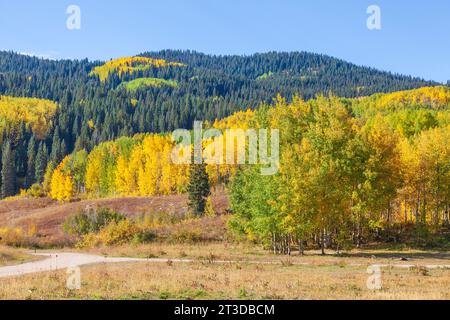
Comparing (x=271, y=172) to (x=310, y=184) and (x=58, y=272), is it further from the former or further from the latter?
(x=58, y=272)

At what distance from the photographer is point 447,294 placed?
19.5 m

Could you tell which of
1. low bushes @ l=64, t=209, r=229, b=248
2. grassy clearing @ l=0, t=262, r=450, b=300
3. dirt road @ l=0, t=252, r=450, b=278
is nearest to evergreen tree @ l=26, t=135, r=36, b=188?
low bushes @ l=64, t=209, r=229, b=248

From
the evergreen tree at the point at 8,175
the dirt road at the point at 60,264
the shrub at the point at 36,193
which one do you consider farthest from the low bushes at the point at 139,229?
the evergreen tree at the point at 8,175

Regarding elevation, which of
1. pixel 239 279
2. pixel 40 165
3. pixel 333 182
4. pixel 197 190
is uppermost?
pixel 40 165

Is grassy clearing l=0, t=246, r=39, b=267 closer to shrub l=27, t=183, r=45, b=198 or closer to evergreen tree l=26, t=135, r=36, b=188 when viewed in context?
shrub l=27, t=183, r=45, b=198

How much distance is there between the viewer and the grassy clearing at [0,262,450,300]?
19.9 meters

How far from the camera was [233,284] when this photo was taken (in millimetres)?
23547

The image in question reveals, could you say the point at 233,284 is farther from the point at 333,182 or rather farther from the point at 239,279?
the point at 333,182

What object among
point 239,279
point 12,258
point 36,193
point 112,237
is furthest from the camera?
point 36,193

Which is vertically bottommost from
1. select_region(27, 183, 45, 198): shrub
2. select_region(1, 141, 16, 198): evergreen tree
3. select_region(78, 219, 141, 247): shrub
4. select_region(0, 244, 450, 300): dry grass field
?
select_region(78, 219, 141, 247): shrub

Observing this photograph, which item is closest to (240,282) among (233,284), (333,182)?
(233,284)

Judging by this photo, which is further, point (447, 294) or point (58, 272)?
point (58, 272)
